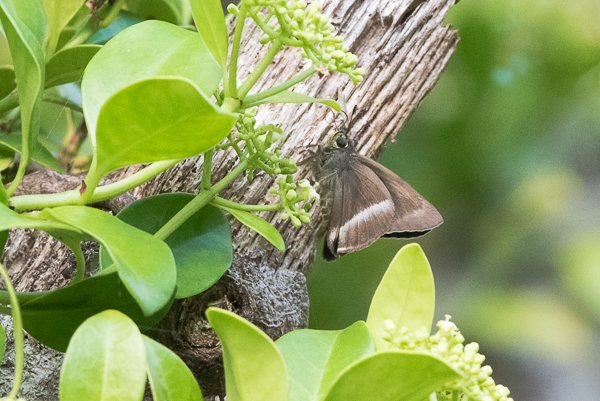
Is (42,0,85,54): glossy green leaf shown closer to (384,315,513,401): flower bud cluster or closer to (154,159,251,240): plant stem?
(154,159,251,240): plant stem

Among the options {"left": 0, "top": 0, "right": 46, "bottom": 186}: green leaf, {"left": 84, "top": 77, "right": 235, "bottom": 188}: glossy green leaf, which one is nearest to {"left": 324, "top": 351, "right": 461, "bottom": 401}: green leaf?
{"left": 84, "top": 77, "right": 235, "bottom": 188}: glossy green leaf

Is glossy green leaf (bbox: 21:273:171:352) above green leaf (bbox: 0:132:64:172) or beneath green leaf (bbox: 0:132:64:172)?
above

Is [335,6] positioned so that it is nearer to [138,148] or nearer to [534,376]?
[138,148]

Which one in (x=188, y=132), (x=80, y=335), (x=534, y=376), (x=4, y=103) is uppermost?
(x=188, y=132)

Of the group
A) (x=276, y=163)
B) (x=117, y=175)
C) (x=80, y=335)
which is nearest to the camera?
(x=80, y=335)

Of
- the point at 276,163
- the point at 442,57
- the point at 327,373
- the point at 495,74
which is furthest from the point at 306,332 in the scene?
the point at 495,74

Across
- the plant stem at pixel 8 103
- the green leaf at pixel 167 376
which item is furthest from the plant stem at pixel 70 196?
the plant stem at pixel 8 103
